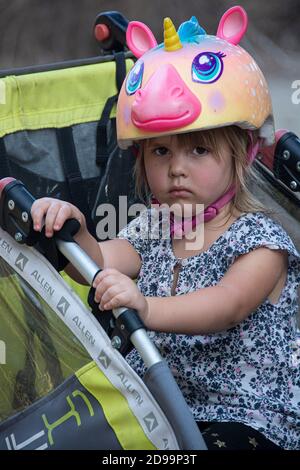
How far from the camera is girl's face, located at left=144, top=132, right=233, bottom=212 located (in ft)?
6.84

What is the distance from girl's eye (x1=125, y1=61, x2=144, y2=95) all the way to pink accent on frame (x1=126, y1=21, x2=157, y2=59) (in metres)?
0.15

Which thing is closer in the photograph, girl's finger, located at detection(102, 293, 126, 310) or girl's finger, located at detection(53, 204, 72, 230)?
girl's finger, located at detection(102, 293, 126, 310)

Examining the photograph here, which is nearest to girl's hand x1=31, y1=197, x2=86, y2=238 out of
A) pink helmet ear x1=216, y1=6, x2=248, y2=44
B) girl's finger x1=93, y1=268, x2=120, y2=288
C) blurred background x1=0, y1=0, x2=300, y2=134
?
girl's finger x1=93, y1=268, x2=120, y2=288

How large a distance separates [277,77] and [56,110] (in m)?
3.64

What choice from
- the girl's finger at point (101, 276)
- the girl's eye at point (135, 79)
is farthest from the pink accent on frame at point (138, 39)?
the girl's finger at point (101, 276)

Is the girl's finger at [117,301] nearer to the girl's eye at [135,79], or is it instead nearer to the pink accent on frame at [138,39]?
the girl's eye at [135,79]

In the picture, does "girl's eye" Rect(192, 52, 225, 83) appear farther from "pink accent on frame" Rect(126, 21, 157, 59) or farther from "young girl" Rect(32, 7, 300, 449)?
"pink accent on frame" Rect(126, 21, 157, 59)

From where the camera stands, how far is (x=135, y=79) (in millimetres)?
2082

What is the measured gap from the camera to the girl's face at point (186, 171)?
2084 mm

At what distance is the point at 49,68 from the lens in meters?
2.79

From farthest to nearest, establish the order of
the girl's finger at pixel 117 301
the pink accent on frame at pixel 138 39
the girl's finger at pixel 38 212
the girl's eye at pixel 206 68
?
the pink accent on frame at pixel 138 39, the girl's eye at pixel 206 68, the girl's finger at pixel 38 212, the girl's finger at pixel 117 301

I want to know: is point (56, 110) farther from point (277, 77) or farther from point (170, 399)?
point (277, 77)

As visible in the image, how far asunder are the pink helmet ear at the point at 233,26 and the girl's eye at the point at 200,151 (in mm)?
277
